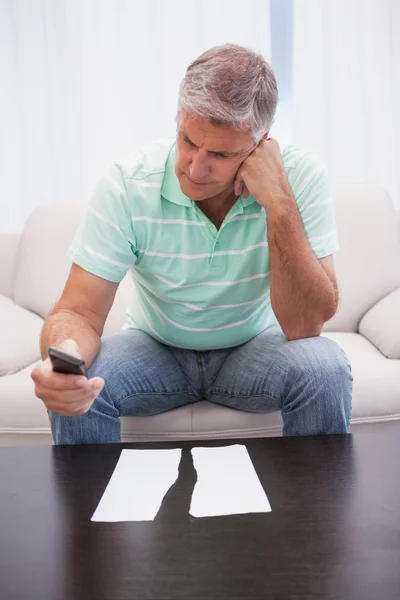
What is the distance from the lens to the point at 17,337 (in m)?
2.01

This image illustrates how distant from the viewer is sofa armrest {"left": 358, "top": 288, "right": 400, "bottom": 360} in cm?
188

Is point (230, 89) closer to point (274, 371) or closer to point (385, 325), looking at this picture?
point (274, 371)

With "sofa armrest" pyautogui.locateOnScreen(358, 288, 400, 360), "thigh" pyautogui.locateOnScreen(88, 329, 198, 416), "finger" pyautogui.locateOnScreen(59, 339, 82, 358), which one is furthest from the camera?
"sofa armrest" pyautogui.locateOnScreen(358, 288, 400, 360)

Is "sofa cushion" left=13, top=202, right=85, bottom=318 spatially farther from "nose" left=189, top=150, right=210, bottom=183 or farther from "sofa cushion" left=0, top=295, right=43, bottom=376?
"nose" left=189, top=150, right=210, bottom=183

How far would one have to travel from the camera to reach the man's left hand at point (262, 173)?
4.84 feet

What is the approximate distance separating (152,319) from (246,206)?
35 centimetres

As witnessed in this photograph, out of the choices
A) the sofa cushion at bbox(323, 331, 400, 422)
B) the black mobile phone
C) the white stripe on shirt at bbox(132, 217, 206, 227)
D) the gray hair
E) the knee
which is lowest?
the sofa cushion at bbox(323, 331, 400, 422)

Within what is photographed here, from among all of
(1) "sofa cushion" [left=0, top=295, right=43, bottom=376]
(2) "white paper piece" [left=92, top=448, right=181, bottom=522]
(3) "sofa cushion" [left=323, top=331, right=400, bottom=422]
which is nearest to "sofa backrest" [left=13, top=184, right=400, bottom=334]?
(1) "sofa cushion" [left=0, top=295, right=43, bottom=376]

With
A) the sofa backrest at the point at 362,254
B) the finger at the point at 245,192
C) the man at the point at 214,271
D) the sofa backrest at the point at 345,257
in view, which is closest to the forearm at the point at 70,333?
the man at the point at 214,271

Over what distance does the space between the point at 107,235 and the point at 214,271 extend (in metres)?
0.25

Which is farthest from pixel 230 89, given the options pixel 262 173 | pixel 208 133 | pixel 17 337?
pixel 17 337

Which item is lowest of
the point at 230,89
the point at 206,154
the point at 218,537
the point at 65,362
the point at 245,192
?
the point at 218,537

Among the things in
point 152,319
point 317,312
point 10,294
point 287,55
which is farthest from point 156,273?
point 287,55

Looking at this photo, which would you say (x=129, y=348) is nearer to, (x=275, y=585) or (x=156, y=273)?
(x=156, y=273)
